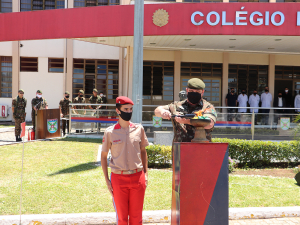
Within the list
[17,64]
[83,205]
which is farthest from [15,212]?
[17,64]

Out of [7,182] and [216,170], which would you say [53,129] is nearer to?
[7,182]

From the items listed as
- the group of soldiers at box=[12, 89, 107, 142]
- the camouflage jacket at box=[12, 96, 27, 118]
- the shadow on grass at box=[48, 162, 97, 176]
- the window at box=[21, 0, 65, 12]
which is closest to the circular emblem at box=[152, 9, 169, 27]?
the group of soldiers at box=[12, 89, 107, 142]

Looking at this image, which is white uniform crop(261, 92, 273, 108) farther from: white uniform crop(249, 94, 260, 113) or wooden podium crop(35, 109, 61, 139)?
wooden podium crop(35, 109, 61, 139)

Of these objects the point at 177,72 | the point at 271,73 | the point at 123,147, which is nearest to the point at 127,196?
the point at 123,147

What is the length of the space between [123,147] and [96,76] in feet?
49.7

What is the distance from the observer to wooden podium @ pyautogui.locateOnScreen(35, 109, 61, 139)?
34.9 ft

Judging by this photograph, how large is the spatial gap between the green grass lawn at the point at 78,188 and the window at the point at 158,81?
8.57 m

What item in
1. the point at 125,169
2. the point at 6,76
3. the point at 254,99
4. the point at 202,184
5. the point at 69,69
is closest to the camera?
the point at 202,184

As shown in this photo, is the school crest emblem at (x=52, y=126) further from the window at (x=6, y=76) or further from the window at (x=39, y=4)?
the window at (x=39, y=4)

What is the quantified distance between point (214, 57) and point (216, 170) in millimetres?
13749

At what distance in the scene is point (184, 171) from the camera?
2.65 metres

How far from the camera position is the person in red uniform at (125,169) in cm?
292

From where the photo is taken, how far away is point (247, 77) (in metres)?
16.1

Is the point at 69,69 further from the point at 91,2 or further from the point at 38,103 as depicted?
the point at 38,103
